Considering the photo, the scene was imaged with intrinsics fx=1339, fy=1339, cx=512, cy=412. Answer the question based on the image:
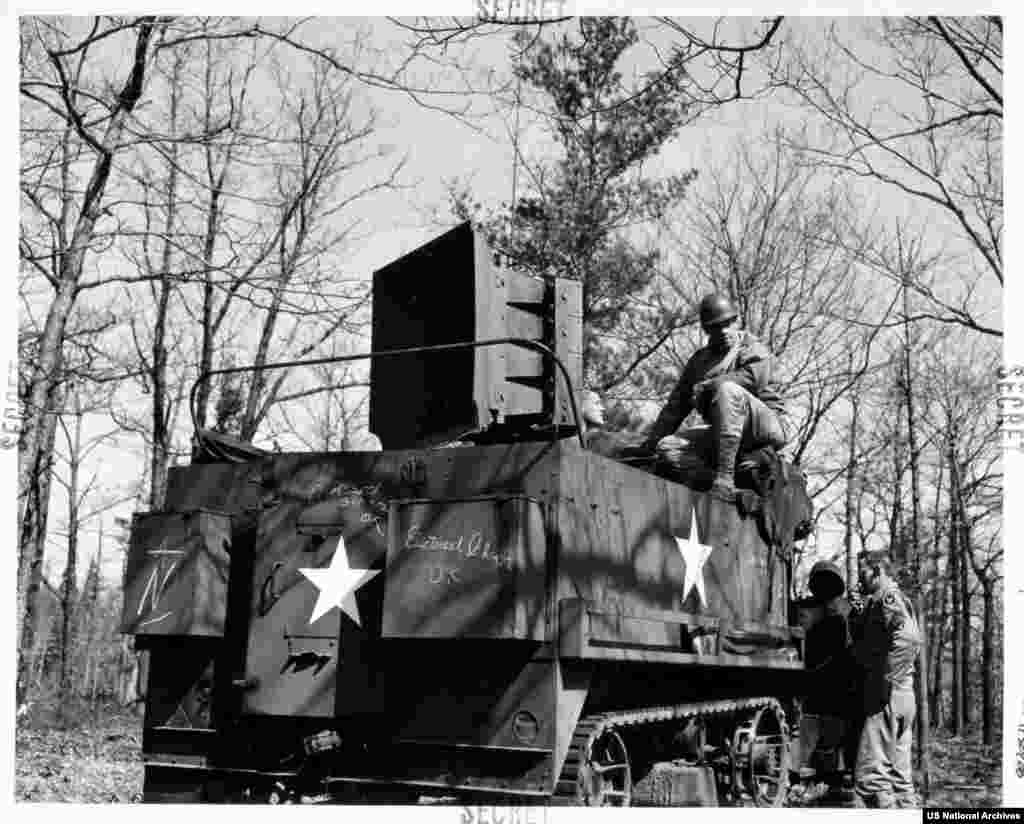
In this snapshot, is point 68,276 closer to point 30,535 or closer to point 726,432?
point 30,535

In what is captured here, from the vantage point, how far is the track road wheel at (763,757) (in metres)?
8.42

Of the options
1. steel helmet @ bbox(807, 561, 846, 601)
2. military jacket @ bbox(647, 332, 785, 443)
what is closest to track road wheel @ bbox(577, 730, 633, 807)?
military jacket @ bbox(647, 332, 785, 443)

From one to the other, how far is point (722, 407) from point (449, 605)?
2.98m

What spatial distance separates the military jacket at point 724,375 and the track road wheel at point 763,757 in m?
1.99

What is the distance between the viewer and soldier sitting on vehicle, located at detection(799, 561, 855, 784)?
9773 millimetres

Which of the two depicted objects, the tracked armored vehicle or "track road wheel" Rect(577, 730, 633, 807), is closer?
the tracked armored vehicle

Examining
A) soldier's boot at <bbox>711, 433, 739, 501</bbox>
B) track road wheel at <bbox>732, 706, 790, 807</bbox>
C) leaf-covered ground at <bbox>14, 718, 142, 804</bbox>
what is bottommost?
leaf-covered ground at <bbox>14, 718, 142, 804</bbox>

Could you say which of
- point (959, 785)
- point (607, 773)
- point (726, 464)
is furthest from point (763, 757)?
point (607, 773)

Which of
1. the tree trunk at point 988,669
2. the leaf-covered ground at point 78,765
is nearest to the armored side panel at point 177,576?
the leaf-covered ground at point 78,765

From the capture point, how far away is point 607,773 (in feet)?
22.2

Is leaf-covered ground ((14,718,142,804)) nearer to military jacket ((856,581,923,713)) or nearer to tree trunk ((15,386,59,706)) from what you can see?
tree trunk ((15,386,59,706))

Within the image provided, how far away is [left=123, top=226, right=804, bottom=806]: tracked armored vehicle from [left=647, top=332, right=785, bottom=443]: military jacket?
1.26 meters

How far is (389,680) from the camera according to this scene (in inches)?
248

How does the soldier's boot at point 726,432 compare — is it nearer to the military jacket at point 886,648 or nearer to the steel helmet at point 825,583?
the military jacket at point 886,648
